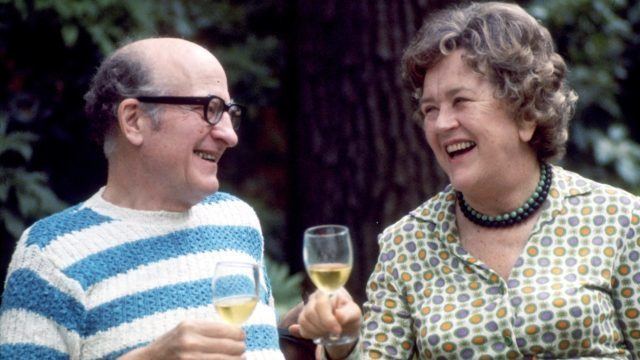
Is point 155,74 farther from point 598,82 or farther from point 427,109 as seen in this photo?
point 598,82

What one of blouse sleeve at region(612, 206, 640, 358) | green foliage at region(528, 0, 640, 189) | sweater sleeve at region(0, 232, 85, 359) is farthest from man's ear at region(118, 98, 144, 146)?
green foliage at region(528, 0, 640, 189)

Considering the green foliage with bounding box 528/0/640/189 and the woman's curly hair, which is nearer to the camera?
the woman's curly hair

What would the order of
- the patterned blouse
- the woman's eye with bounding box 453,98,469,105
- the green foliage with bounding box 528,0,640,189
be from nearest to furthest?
1. the patterned blouse
2. the woman's eye with bounding box 453,98,469,105
3. the green foliage with bounding box 528,0,640,189

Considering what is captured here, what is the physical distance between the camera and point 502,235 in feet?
13.6

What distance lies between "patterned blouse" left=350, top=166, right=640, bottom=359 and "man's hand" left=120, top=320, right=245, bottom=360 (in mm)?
708

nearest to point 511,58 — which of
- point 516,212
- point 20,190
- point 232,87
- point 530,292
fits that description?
point 516,212

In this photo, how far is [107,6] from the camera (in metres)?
Answer: 6.61

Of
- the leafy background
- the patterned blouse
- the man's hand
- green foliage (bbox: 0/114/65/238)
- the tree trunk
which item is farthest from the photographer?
the leafy background

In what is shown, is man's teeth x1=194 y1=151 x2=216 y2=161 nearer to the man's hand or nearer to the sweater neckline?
the sweater neckline

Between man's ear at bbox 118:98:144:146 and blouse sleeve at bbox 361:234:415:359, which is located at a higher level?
man's ear at bbox 118:98:144:146

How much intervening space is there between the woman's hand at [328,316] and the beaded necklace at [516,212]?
2.10 feet

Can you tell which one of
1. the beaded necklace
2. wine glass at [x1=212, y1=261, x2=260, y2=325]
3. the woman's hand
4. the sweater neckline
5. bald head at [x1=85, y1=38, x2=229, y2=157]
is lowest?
the woman's hand

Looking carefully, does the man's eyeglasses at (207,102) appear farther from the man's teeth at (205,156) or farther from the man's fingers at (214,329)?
the man's fingers at (214,329)

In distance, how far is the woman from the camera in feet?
13.0
